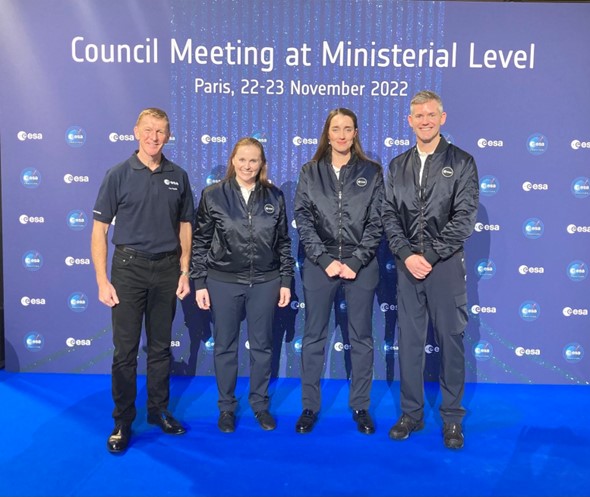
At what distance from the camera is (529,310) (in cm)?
377

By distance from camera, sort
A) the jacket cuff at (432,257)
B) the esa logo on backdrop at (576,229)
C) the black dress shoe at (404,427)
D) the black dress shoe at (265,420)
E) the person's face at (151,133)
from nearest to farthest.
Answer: the person's face at (151,133) → the jacket cuff at (432,257) → the black dress shoe at (404,427) → the black dress shoe at (265,420) → the esa logo on backdrop at (576,229)

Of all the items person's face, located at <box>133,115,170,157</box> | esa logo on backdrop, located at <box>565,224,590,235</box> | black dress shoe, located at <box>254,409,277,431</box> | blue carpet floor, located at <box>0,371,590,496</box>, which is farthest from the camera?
esa logo on backdrop, located at <box>565,224,590,235</box>

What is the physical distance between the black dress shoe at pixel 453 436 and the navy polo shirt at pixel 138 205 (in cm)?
175

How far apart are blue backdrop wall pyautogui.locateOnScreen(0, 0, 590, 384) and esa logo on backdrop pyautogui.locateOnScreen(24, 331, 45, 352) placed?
0.31m

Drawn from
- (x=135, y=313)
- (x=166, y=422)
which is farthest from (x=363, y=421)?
(x=135, y=313)

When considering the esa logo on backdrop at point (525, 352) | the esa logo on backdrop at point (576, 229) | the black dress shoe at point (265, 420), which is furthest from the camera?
the esa logo on backdrop at point (525, 352)

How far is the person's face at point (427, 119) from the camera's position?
2799 millimetres

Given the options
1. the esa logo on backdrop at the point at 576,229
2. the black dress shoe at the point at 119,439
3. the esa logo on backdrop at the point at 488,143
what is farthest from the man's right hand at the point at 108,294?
the esa logo on backdrop at the point at 576,229

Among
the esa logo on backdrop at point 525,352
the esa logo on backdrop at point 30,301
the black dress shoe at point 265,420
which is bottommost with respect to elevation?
the black dress shoe at point 265,420

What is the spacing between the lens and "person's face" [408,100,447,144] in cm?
280

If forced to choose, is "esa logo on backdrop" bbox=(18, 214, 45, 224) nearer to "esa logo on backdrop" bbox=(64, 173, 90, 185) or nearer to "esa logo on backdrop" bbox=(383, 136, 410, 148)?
"esa logo on backdrop" bbox=(64, 173, 90, 185)

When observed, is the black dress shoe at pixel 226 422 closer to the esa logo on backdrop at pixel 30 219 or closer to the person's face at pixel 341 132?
the person's face at pixel 341 132

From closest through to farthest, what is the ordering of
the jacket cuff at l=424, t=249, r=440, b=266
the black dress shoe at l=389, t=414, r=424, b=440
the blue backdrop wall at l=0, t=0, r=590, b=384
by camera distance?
the jacket cuff at l=424, t=249, r=440, b=266, the black dress shoe at l=389, t=414, r=424, b=440, the blue backdrop wall at l=0, t=0, r=590, b=384

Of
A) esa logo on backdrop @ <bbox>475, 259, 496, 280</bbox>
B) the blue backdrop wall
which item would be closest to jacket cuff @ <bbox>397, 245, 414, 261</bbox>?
the blue backdrop wall
